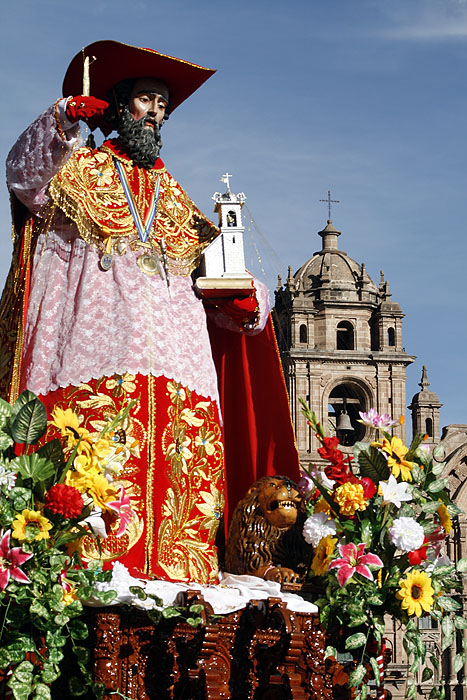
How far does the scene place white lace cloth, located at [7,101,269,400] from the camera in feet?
26.2

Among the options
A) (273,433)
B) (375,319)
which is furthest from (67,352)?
(375,319)

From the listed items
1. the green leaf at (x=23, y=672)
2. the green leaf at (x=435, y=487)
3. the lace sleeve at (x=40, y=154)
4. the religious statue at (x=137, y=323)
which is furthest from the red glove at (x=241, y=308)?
the green leaf at (x=23, y=672)

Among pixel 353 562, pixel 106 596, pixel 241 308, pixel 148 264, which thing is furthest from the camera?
pixel 241 308

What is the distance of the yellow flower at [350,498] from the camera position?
24.9 feet

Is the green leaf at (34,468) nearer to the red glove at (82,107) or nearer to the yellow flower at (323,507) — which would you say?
the yellow flower at (323,507)

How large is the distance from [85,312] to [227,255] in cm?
105

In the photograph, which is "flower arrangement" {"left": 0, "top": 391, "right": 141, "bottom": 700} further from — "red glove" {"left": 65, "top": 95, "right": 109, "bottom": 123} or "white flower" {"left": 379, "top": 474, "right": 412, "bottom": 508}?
"red glove" {"left": 65, "top": 95, "right": 109, "bottom": 123}

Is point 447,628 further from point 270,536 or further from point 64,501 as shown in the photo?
point 64,501

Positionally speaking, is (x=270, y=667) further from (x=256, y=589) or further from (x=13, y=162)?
(x=13, y=162)

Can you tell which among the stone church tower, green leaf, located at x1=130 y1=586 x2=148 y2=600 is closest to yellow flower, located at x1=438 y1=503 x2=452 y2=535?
green leaf, located at x1=130 y1=586 x2=148 y2=600

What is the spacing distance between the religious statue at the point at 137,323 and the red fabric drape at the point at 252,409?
10 millimetres

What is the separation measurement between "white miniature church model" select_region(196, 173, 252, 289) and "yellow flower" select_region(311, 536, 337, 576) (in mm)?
1815

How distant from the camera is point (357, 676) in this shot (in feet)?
24.2

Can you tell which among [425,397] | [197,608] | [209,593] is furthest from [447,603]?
[425,397]
